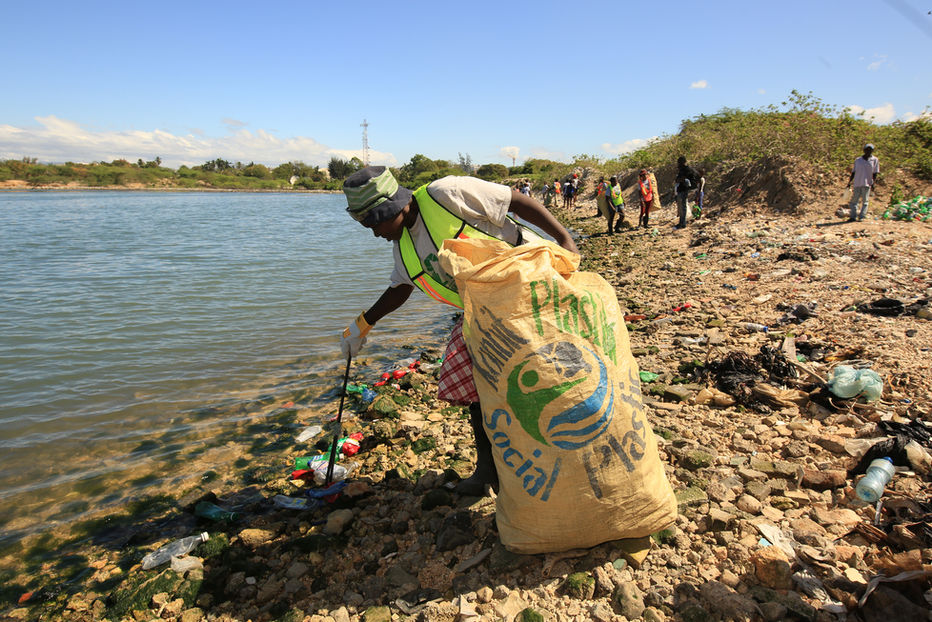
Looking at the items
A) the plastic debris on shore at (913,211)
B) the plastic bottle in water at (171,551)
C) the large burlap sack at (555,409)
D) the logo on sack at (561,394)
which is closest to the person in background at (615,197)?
the plastic debris on shore at (913,211)

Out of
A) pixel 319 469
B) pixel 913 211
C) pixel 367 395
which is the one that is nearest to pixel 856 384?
pixel 319 469

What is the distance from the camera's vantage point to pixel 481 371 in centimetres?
192

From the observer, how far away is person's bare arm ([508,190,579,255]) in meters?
2.28

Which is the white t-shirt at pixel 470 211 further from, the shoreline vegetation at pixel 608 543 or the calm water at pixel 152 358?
the calm water at pixel 152 358

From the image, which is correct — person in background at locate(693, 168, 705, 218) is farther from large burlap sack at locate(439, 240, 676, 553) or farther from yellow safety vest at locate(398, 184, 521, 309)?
large burlap sack at locate(439, 240, 676, 553)

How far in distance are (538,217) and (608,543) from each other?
1426 millimetres

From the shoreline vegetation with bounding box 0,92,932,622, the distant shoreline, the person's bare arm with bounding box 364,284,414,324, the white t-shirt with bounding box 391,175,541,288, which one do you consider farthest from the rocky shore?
the distant shoreline

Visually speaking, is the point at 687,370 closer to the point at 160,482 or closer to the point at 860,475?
the point at 860,475

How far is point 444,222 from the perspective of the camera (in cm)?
216

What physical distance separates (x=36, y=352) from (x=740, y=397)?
26.1 feet

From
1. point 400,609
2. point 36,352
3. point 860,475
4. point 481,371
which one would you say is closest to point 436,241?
point 481,371

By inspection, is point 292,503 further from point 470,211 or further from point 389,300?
point 470,211

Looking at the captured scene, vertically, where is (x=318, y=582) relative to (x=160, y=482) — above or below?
above

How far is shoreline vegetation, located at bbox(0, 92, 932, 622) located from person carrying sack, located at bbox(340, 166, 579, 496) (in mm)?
745
